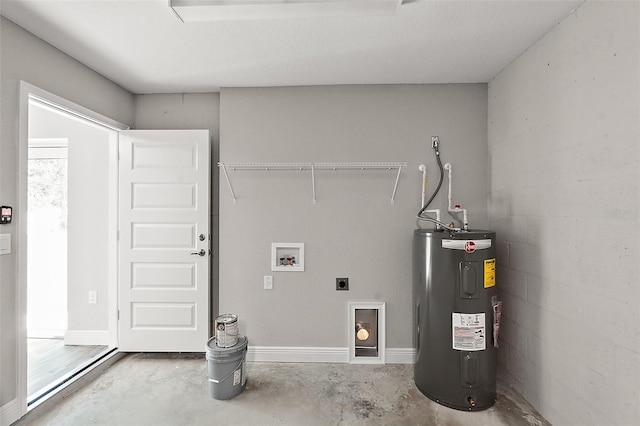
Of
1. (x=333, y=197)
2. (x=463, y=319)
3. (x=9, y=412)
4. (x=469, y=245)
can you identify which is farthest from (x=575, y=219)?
(x=9, y=412)

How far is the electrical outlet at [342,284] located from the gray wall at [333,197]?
1.8 inches

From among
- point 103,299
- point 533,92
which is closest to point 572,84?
point 533,92

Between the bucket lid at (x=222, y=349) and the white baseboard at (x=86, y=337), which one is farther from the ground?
the bucket lid at (x=222, y=349)

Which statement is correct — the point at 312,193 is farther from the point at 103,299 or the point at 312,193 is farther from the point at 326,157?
the point at 103,299

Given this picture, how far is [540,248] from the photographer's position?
6.78 feet

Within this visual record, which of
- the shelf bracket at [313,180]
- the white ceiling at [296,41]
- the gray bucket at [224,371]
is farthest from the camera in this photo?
the shelf bracket at [313,180]

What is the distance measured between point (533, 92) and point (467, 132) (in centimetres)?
65

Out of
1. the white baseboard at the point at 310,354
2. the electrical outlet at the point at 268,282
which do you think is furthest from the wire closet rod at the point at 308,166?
the white baseboard at the point at 310,354

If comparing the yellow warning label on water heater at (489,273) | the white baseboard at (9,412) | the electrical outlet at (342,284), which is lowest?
the white baseboard at (9,412)

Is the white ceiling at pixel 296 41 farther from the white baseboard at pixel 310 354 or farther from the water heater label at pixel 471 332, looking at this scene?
the white baseboard at pixel 310 354

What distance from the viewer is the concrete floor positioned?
2031 millimetres

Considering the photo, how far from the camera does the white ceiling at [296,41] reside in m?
1.77

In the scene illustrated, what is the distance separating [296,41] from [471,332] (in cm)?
235

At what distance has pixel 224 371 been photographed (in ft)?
7.32
